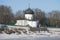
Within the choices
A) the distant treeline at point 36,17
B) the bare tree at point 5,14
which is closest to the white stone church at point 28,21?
the distant treeline at point 36,17

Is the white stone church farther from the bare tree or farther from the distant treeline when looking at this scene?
the bare tree

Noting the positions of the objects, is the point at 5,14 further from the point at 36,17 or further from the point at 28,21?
the point at 28,21

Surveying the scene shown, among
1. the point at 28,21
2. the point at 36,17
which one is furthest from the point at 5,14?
the point at 28,21

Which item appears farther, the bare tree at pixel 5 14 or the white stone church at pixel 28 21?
the bare tree at pixel 5 14

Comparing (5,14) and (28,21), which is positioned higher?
(5,14)

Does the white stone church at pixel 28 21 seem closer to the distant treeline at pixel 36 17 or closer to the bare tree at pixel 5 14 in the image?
the distant treeline at pixel 36 17

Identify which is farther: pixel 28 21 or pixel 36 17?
pixel 36 17

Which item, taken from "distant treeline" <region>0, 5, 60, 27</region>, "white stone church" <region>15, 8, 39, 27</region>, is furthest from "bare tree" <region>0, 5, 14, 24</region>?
"white stone church" <region>15, 8, 39, 27</region>

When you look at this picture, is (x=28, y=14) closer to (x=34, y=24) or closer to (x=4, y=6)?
(x=34, y=24)

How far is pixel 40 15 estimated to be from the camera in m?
84.7

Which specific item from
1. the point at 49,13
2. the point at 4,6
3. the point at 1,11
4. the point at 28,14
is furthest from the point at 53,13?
the point at 28,14

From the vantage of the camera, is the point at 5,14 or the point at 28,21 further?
the point at 5,14

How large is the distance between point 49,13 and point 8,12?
26.5 m

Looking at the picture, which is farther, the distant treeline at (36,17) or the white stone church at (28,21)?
the distant treeline at (36,17)
